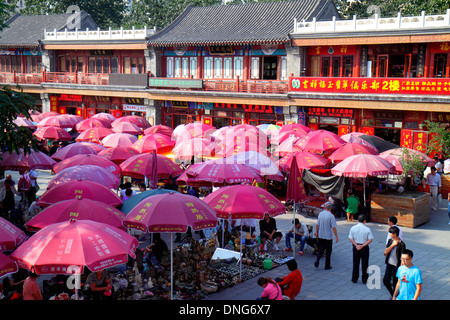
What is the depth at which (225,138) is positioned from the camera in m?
23.2

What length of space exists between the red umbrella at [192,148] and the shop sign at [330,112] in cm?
1150

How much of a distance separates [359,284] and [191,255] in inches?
159

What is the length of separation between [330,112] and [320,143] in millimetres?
9512

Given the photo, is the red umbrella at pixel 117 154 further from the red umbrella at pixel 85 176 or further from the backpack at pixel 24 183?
the red umbrella at pixel 85 176

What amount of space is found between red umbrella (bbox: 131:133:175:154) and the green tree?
136ft

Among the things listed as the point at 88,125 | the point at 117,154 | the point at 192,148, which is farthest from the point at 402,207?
the point at 88,125

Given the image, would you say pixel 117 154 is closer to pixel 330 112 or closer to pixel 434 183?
pixel 434 183

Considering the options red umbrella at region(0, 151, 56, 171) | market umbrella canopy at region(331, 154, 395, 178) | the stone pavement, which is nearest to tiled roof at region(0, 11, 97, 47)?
red umbrella at region(0, 151, 56, 171)

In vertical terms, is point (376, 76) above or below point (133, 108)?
above

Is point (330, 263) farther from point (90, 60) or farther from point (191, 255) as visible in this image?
point (90, 60)

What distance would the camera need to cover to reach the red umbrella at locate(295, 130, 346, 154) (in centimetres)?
2170

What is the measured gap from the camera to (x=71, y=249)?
28.5 feet

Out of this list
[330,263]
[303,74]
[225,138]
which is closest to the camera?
[330,263]

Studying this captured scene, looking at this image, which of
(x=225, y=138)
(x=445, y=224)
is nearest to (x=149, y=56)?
(x=225, y=138)
